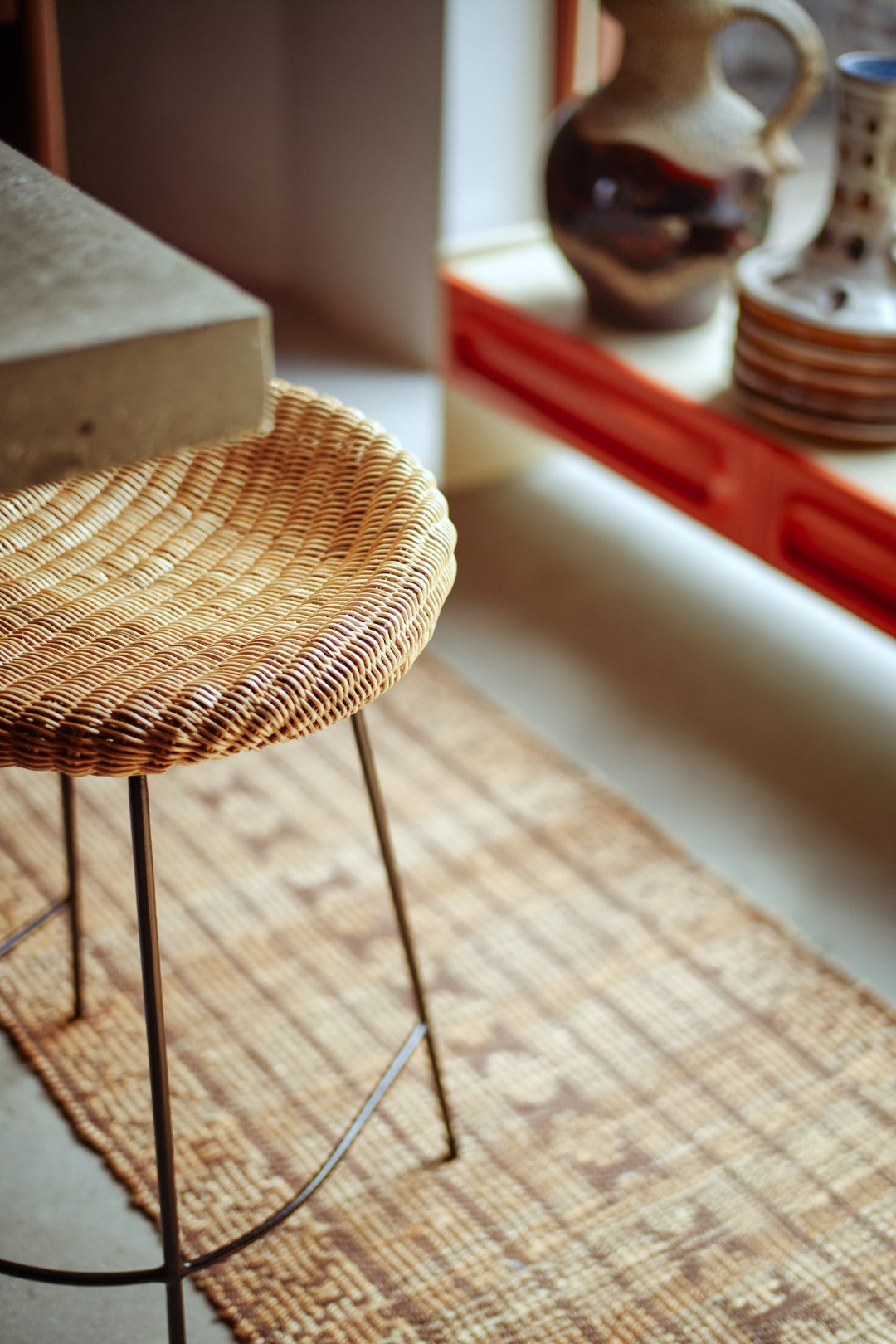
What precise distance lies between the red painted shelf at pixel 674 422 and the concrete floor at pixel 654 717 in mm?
207

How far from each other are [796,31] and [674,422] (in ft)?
1.73

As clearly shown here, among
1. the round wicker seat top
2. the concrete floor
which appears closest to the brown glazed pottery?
the concrete floor

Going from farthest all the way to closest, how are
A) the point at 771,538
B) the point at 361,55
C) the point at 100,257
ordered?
the point at 361,55, the point at 771,538, the point at 100,257

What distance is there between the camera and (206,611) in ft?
3.11

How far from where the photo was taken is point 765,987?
1.48 metres

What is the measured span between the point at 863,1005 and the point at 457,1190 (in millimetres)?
468

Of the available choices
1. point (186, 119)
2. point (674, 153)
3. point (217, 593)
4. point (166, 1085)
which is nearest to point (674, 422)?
point (674, 153)

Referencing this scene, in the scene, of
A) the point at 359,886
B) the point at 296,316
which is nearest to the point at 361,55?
the point at 296,316

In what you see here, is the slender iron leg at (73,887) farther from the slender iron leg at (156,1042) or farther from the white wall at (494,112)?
the white wall at (494,112)

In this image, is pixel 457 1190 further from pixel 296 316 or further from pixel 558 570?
pixel 296 316

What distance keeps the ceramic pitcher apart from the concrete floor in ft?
1.46

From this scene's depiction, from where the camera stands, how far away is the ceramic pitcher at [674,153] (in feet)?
6.31

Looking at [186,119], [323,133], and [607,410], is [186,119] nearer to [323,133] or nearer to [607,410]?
[323,133]

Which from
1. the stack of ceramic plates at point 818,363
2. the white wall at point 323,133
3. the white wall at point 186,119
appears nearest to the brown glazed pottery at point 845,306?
the stack of ceramic plates at point 818,363
